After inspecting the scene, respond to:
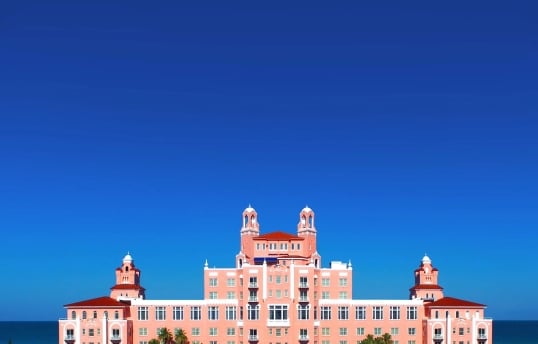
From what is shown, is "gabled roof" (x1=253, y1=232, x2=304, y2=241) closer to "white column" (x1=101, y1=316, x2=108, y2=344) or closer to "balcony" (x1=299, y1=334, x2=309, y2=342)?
"balcony" (x1=299, y1=334, x2=309, y2=342)

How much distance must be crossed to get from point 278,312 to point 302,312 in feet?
13.8

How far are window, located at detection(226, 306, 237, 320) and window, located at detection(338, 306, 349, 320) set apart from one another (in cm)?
1825

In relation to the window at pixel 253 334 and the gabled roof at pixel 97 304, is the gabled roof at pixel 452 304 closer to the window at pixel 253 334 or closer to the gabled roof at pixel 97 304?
the window at pixel 253 334

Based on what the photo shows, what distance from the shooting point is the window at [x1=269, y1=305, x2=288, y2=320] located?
3989 inches

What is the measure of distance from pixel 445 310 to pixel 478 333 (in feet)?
21.7

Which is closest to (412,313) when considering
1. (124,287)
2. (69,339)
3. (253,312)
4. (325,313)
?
(325,313)

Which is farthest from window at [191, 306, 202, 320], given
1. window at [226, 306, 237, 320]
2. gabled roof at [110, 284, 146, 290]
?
gabled roof at [110, 284, 146, 290]

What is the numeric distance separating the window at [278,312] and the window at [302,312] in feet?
7.58

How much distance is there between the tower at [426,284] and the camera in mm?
112375

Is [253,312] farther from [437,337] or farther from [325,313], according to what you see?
[437,337]

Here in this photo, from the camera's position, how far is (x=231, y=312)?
10300 centimetres

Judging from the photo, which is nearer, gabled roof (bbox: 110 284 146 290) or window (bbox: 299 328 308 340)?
window (bbox: 299 328 308 340)

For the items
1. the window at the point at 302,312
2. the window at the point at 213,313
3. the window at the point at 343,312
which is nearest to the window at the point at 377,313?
the window at the point at 343,312

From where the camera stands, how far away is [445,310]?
101 meters
